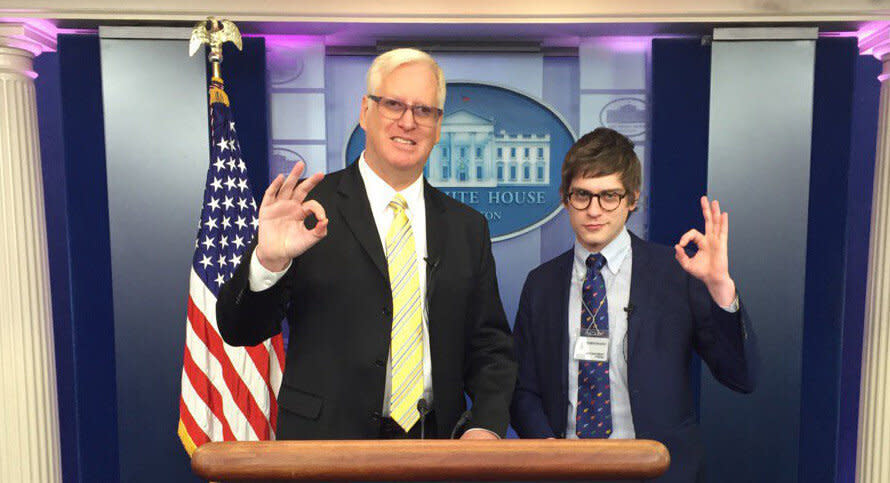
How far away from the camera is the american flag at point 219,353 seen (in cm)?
290

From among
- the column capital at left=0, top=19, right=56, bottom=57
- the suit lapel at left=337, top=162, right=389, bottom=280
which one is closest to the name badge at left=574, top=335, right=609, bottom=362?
the suit lapel at left=337, top=162, right=389, bottom=280

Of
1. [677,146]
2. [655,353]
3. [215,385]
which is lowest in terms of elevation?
[215,385]

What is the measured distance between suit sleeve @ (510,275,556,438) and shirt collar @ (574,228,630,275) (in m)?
0.19

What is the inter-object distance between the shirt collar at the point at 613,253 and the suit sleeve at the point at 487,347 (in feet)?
0.94

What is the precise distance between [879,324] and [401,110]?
2.79 m

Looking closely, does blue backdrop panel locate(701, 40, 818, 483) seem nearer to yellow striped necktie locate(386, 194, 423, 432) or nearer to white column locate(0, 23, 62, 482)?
yellow striped necktie locate(386, 194, 423, 432)

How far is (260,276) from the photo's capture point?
156 cm

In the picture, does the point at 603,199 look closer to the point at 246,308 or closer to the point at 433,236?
the point at 433,236

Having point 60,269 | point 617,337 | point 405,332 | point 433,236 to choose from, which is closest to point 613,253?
point 617,337

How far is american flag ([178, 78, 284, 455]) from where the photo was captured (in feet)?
9.52

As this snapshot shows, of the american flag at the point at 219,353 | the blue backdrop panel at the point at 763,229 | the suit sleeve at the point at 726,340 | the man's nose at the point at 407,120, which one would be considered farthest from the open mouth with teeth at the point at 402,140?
the blue backdrop panel at the point at 763,229

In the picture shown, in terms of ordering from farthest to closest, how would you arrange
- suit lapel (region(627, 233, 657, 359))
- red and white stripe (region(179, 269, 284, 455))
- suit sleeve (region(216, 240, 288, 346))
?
red and white stripe (region(179, 269, 284, 455)), suit lapel (region(627, 233, 657, 359)), suit sleeve (region(216, 240, 288, 346))

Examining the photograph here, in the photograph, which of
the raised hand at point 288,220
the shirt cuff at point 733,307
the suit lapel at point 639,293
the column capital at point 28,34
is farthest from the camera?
the column capital at point 28,34

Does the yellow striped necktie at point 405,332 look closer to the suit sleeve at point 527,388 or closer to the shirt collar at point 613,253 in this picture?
the suit sleeve at point 527,388
